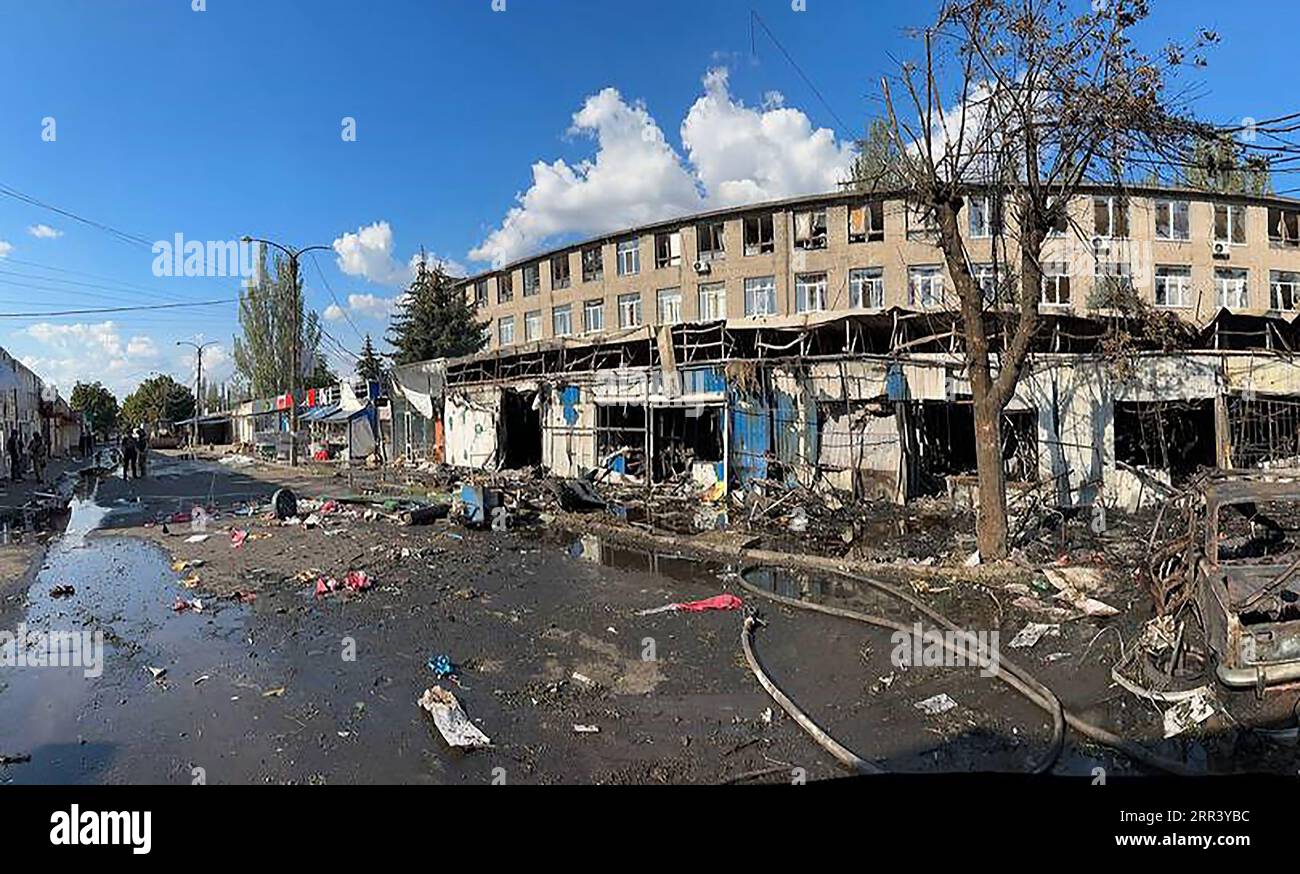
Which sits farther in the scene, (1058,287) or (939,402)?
(1058,287)

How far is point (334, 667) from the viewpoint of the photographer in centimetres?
705

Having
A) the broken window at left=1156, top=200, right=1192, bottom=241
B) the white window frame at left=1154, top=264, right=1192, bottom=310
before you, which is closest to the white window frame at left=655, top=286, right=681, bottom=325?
the white window frame at left=1154, top=264, right=1192, bottom=310

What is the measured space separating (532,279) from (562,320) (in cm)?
418

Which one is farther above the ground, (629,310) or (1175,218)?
(1175,218)

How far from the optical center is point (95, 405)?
87562 millimetres

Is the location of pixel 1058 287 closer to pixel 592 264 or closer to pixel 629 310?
pixel 629 310

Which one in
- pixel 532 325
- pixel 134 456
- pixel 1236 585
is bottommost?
pixel 1236 585

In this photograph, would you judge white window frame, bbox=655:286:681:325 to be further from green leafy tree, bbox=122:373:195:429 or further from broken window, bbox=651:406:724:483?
green leafy tree, bbox=122:373:195:429

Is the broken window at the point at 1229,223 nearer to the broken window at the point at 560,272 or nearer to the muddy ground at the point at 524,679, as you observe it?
the muddy ground at the point at 524,679

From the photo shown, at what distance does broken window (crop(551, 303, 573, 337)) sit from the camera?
4219 centimetres

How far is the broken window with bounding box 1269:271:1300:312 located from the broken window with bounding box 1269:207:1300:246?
147cm

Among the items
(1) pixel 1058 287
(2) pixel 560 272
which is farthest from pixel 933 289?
(2) pixel 560 272

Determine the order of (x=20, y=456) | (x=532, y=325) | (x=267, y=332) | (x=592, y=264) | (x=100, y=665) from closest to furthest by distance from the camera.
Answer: (x=100, y=665) → (x=20, y=456) → (x=592, y=264) → (x=532, y=325) → (x=267, y=332)
